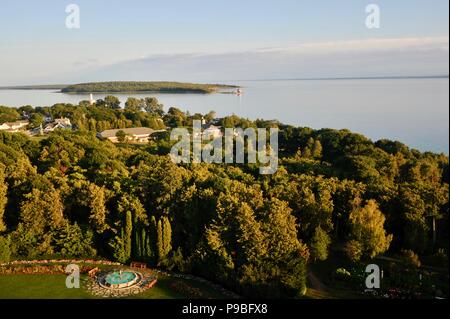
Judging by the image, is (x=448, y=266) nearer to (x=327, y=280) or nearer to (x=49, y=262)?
(x=327, y=280)

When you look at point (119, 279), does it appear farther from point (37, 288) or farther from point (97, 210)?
point (97, 210)

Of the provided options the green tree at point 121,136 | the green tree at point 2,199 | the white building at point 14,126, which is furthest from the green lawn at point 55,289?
the white building at point 14,126

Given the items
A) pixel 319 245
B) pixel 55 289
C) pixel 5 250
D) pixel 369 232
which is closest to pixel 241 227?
pixel 319 245

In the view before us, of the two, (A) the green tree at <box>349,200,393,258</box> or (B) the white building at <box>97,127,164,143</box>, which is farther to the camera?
(B) the white building at <box>97,127,164,143</box>

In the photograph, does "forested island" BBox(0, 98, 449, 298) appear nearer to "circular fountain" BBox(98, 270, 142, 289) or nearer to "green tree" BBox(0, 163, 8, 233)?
"green tree" BBox(0, 163, 8, 233)

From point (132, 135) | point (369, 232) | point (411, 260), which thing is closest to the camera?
point (411, 260)

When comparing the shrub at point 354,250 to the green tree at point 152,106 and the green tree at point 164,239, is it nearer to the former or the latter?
the green tree at point 164,239

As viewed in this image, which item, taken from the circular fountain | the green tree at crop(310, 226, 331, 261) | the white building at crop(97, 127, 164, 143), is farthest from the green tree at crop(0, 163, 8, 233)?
the white building at crop(97, 127, 164, 143)

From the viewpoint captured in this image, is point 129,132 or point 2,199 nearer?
point 2,199
